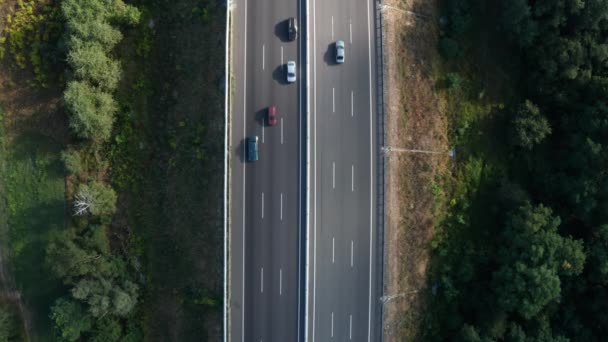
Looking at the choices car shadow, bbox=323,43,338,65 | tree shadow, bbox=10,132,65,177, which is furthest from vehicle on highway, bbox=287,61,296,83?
tree shadow, bbox=10,132,65,177

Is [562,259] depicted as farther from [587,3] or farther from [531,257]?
[587,3]

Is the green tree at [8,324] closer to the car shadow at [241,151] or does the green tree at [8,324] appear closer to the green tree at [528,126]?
the car shadow at [241,151]

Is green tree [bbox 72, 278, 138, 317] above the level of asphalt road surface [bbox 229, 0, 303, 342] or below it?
below

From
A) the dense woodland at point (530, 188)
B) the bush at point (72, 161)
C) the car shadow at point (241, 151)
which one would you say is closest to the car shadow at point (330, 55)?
the car shadow at point (241, 151)

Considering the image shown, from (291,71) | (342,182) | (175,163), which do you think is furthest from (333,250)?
(175,163)

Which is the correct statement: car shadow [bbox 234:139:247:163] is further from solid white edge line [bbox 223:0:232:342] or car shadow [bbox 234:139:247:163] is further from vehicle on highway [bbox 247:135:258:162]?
solid white edge line [bbox 223:0:232:342]

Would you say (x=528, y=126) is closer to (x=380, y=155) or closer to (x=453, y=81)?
(x=453, y=81)
